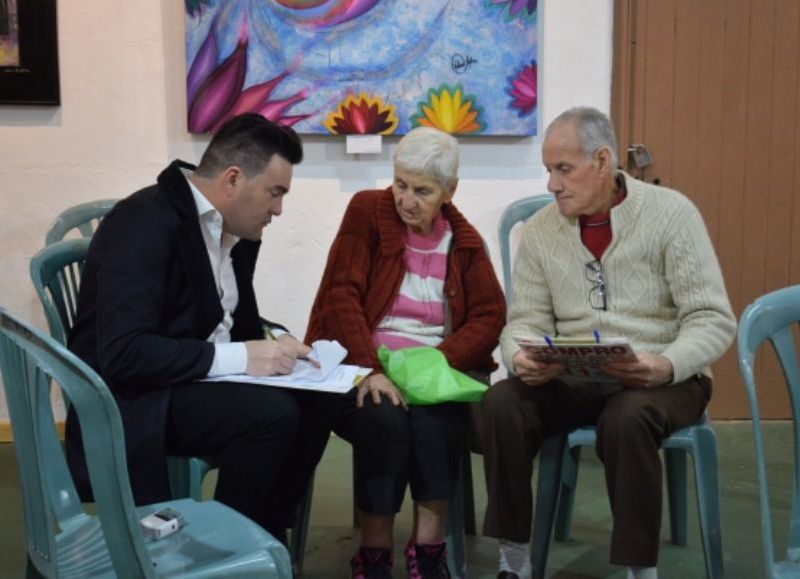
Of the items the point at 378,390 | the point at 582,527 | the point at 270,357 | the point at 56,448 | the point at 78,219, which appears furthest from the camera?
the point at 78,219

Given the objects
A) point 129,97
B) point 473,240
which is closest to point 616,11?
point 473,240

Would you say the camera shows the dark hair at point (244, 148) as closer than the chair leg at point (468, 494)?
Yes

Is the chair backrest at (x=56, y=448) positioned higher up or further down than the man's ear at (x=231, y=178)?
further down

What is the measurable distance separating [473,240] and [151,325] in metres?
1.07

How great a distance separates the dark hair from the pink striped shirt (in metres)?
0.61

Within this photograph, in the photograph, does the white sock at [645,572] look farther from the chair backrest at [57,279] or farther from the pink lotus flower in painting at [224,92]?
the pink lotus flower in painting at [224,92]

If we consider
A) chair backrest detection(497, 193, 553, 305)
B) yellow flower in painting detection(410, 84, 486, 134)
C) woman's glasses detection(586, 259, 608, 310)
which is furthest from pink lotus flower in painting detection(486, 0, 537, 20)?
woman's glasses detection(586, 259, 608, 310)

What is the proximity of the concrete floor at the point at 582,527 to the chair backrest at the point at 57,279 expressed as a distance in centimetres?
67

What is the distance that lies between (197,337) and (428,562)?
84cm

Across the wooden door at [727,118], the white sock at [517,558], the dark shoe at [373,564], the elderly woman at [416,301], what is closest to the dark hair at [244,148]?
the elderly woman at [416,301]

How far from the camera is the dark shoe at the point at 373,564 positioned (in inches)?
110

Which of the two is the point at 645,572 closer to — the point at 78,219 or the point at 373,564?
the point at 373,564

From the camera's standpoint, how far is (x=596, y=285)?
292 centimetres
